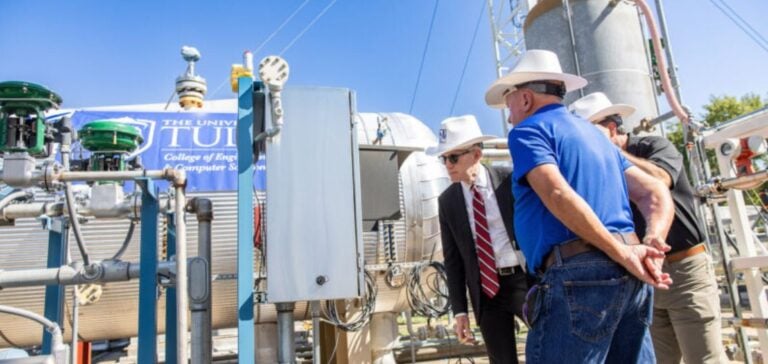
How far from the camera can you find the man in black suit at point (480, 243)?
8.02 feet

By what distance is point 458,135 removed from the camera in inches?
105

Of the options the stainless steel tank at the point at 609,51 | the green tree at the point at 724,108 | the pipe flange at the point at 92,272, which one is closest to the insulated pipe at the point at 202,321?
the pipe flange at the point at 92,272

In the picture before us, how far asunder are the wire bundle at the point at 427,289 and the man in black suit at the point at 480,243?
1568mm

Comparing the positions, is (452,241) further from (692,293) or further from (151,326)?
(151,326)

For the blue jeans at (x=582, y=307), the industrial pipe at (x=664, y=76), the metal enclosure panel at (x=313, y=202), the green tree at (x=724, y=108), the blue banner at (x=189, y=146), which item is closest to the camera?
the blue jeans at (x=582, y=307)

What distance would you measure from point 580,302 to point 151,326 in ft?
6.05

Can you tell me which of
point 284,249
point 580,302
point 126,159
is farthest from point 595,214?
point 126,159

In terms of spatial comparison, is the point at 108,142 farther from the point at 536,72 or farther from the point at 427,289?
the point at 427,289

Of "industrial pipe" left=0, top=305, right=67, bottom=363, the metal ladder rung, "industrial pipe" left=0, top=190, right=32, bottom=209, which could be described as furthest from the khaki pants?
"industrial pipe" left=0, top=190, right=32, bottom=209

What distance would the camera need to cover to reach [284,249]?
1.98 meters

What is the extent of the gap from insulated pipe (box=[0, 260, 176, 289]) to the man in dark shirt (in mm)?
2418

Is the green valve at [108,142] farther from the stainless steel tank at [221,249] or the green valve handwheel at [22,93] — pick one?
the stainless steel tank at [221,249]

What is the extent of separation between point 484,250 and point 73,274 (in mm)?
1939

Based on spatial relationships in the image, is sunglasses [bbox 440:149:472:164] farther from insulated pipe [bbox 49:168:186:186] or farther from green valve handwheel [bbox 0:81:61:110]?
green valve handwheel [bbox 0:81:61:110]
